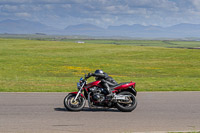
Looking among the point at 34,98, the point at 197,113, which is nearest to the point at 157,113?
the point at 197,113

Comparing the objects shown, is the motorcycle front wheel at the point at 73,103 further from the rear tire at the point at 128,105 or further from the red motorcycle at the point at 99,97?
the rear tire at the point at 128,105

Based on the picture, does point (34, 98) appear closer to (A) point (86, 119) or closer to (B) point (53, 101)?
(B) point (53, 101)

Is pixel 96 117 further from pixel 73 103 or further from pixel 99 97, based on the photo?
pixel 73 103

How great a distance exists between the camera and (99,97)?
10.3 m

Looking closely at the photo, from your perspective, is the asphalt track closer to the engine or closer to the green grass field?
the engine

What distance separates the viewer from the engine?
10.2 m

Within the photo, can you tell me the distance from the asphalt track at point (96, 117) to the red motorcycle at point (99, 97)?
0.72 feet

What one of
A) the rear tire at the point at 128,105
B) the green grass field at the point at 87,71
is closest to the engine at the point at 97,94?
the rear tire at the point at 128,105

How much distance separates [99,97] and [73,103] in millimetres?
844

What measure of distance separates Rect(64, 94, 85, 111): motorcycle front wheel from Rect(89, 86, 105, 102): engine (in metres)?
0.42

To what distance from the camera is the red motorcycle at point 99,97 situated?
1028 cm

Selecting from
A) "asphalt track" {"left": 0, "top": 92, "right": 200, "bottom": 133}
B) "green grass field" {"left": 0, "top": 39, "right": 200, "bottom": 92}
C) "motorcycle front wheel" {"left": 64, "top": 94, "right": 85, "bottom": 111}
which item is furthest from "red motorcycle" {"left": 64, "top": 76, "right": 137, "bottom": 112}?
"green grass field" {"left": 0, "top": 39, "right": 200, "bottom": 92}

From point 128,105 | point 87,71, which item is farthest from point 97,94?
point 87,71

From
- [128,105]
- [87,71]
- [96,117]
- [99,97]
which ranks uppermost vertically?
[87,71]
